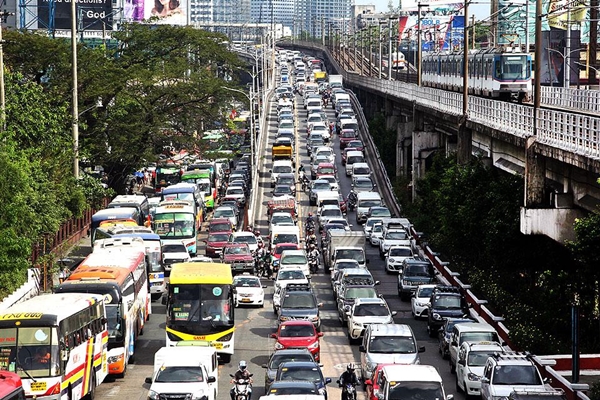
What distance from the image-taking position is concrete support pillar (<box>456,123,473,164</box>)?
5672 centimetres

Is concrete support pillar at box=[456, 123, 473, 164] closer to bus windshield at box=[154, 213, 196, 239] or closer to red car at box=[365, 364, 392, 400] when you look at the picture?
bus windshield at box=[154, 213, 196, 239]

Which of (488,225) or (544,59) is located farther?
(544,59)

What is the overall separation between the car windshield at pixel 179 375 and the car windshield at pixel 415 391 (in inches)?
198

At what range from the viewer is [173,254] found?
5312cm

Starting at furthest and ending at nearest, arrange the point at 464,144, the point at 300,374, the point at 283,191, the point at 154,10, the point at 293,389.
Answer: the point at 154,10 < the point at 283,191 < the point at 464,144 < the point at 300,374 < the point at 293,389

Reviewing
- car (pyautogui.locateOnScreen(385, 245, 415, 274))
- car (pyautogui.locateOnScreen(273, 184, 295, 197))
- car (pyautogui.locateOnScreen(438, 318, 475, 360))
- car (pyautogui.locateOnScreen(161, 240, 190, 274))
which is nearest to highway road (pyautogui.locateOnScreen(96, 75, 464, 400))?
car (pyautogui.locateOnScreen(438, 318, 475, 360))

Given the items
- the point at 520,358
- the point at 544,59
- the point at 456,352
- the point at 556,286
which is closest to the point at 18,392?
the point at 520,358

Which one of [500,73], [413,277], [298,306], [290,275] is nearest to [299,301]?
[298,306]

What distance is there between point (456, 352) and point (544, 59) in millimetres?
40034

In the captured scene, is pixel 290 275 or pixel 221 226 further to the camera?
pixel 221 226

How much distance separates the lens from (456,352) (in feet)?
112

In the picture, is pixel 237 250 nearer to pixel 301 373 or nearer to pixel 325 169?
pixel 301 373

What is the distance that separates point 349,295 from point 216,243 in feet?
56.8

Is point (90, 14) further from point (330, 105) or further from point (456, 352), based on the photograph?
point (456, 352)
